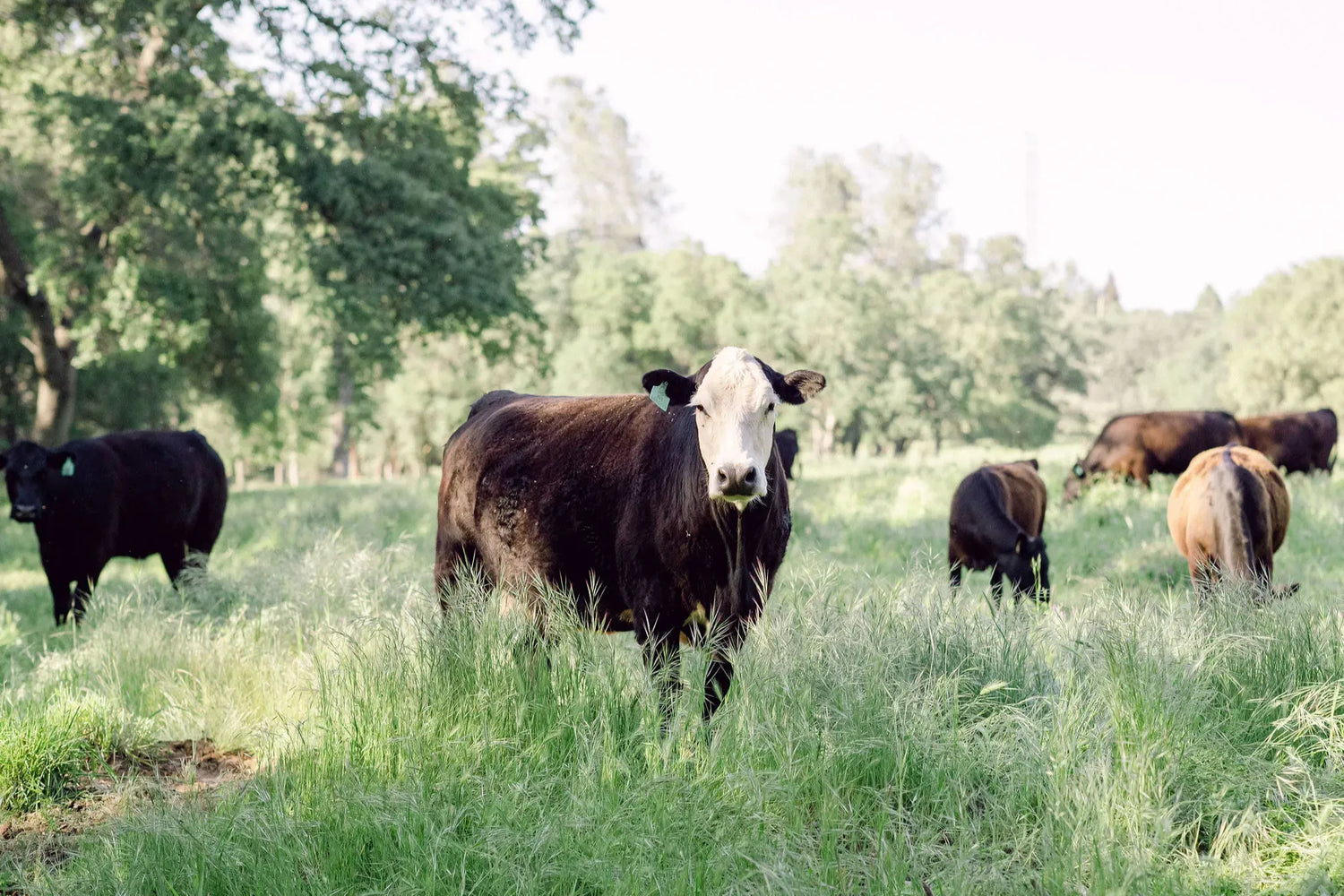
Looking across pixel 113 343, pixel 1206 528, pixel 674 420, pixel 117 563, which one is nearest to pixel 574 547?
pixel 674 420

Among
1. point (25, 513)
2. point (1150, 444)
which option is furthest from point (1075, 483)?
point (25, 513)

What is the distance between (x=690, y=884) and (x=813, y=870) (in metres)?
0.40

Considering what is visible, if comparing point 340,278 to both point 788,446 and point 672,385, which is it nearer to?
point 788,446

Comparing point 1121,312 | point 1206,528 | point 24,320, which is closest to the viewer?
point 1206,528

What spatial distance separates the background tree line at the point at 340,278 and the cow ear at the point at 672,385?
43.1ft

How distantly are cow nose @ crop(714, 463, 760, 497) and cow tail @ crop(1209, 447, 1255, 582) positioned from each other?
432 cm

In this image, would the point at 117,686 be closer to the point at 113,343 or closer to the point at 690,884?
the point at 690,884

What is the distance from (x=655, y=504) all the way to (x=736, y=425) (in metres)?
0.80

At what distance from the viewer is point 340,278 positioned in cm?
1717

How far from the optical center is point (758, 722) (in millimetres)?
4129

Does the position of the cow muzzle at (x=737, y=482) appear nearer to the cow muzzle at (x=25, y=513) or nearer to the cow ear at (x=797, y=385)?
the cow ear at (x=797, y=385)

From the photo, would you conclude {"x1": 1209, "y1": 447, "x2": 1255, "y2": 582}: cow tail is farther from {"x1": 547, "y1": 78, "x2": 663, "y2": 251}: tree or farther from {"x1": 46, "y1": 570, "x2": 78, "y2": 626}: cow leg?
{"x1": 547, "y1": 78, "x2": 663, "y2": 251}: tree

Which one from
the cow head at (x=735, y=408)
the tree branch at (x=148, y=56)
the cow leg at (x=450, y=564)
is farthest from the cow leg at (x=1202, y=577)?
the tree branch at (x=148, y=56)

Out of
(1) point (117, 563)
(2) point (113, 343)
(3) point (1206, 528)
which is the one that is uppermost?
(2) point (113, 343)
